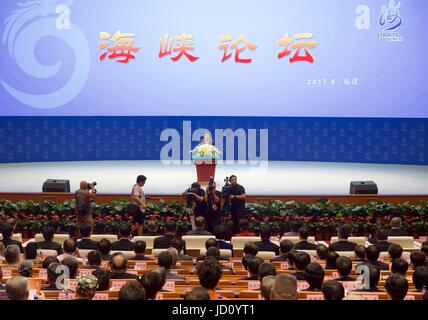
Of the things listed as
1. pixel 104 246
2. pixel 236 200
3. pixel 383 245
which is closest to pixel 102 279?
pixel 104 246

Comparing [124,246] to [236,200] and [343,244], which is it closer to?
[343,244]

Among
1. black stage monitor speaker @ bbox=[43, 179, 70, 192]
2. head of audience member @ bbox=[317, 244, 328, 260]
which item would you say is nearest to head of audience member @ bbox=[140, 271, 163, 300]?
head of audience member @ bbox=[317, 244, 328, 260]

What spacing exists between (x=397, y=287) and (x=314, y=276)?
0.68 meters

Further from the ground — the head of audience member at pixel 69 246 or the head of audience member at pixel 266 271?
the head of audience member at pixel 69 246

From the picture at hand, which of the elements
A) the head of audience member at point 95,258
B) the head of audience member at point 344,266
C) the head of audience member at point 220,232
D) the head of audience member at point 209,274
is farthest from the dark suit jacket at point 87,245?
the head of audience member at point 209,274

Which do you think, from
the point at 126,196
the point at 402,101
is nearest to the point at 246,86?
the point at 402,101

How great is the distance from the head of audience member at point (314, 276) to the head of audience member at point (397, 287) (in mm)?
564

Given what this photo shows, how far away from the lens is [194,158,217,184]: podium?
45.2ft

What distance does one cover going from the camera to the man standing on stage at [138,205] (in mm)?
11055

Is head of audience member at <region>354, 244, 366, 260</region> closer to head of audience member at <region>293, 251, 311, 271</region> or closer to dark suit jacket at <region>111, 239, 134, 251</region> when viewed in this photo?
head of audience member at <region>293, 251, 311, 271</region>

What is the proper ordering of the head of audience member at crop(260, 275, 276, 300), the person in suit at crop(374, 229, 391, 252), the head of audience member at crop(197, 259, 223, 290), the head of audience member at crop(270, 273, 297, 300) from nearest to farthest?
the head of audience member at crop(270, 273, 297, 300)
the head of audience member at crop(260, 275, 276, 300)
the head of audience member at crop(197, 259, 223, 290)
the person in suit at crop(374, 229, 391, 252)

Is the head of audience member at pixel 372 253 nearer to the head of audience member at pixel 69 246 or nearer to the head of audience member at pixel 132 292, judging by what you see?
the head of audience member at pixel 69 246

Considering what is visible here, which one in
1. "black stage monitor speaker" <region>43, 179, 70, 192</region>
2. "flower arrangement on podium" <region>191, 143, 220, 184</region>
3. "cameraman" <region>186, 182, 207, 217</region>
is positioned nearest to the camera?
"cameraman" <region>186, 182, 207, 217</region>

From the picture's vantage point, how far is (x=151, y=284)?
5.00 m
